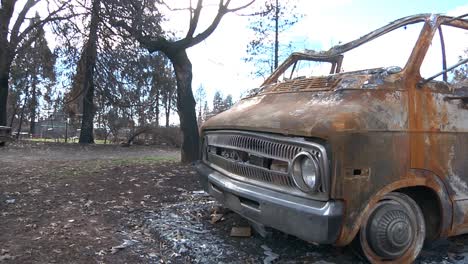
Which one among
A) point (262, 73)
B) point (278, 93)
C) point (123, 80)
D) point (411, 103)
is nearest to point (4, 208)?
point (278, 93)

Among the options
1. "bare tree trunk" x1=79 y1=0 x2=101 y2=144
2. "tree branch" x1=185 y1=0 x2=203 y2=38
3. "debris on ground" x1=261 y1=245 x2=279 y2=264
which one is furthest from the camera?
→ "bare tree trunk" x1=79 y1=0 x2=101 y2=144

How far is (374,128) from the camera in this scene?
134 inches

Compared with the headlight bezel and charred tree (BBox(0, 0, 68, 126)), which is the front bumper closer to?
the headlight bezel

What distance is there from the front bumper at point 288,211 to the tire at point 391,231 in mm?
377

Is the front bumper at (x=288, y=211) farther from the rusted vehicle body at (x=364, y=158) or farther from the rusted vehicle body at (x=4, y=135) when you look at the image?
the rusted vehicle body at (x=4, y=135)

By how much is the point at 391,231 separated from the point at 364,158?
666mm

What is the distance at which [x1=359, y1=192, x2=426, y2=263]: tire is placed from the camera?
3477mm

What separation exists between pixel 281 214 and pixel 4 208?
12.6 feet

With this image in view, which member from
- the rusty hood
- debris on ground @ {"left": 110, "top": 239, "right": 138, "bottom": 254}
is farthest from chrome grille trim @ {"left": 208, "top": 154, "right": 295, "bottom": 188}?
debris on ground @ {"left": 110, "top": 239, "right": 138, "bottom": 254}

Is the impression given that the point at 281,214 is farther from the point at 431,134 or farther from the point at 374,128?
the point at 431,134

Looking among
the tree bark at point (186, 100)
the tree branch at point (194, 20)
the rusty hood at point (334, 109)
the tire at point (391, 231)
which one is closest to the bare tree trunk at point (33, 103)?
the tree bark at point (186, 100)

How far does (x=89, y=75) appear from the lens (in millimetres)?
17172

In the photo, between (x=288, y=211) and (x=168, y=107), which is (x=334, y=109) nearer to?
(x=288, y=211)

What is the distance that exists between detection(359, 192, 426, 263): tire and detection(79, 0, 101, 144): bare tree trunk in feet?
29.5
